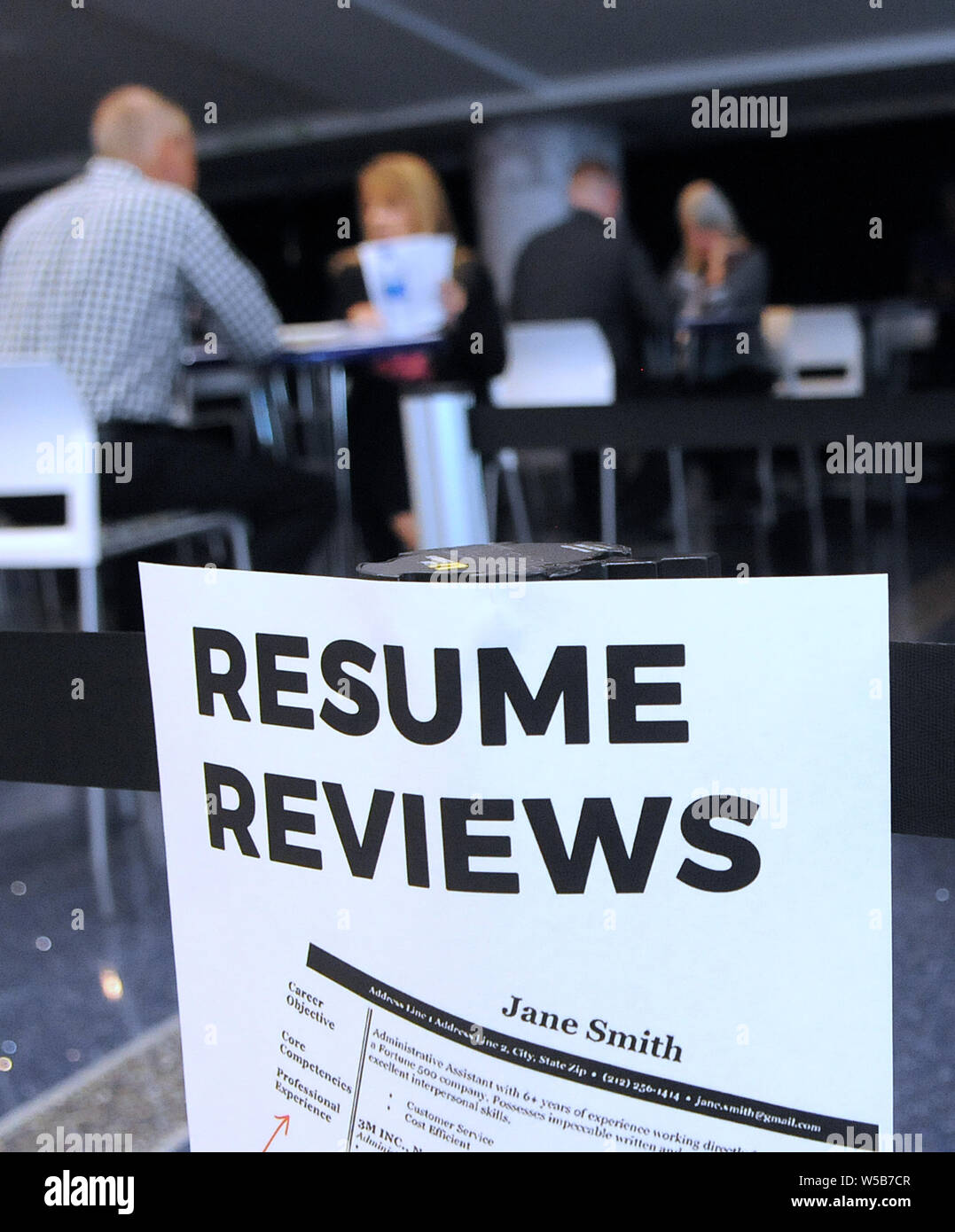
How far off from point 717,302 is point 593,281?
0.54 meters

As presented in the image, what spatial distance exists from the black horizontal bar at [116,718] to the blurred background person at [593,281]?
10.4 ft

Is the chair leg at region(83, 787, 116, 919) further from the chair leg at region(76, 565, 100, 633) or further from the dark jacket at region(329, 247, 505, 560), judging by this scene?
the dark jacket at region(329, 247, 505, 560)

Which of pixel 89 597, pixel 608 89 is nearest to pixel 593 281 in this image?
pixel 89 597

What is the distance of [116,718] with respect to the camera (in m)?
0.72

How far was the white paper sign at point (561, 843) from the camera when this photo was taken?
0.53 meters

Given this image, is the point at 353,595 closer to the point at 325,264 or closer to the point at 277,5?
the point at 277,5

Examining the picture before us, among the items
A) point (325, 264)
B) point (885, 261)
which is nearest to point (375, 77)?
point (325, 264)

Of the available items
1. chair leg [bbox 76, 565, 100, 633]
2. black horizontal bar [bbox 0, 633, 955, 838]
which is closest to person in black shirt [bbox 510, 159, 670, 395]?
chair leg [bbox 76, 565, 100, 633]

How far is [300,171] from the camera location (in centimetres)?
1135

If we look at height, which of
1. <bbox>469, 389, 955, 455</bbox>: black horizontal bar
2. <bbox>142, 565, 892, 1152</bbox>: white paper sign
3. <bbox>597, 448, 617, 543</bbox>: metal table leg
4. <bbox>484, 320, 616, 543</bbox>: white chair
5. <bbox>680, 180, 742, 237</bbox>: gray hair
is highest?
<bbox>680, 180, 742, 237</bbox>: gray hair

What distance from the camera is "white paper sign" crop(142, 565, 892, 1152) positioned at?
528 millimetres

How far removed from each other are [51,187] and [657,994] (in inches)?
450

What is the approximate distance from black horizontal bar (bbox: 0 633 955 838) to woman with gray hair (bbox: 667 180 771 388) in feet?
10.6

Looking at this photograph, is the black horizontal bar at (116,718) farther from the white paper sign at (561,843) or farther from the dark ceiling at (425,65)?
the dark ceiling at (425,65)
